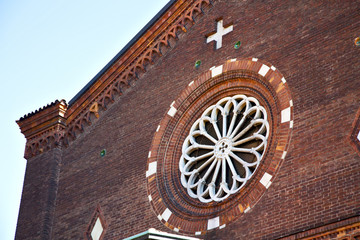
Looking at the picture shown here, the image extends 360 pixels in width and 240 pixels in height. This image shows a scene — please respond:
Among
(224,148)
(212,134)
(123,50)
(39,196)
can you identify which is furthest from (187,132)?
(39,196)

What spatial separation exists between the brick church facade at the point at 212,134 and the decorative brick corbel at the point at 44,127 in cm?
3

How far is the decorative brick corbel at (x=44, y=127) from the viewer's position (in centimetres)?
2108

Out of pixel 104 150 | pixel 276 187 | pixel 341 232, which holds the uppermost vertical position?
pixel 104 150

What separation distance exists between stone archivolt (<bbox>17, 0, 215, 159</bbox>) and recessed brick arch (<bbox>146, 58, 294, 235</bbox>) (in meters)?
2.02

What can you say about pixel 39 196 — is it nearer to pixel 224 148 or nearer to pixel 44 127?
pixel 44 127

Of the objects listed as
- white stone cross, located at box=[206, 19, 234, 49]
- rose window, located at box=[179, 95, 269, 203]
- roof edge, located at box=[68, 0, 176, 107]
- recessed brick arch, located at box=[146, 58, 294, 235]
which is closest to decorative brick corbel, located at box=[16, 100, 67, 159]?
roof edge, located at box=[68, 0, 176, 107]

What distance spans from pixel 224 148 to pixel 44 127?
597 cm

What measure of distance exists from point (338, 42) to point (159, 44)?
5650 mm

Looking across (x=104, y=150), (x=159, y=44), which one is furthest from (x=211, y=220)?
(x=159, y=44)

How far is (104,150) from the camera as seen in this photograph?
19953 mm

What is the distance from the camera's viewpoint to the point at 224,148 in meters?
17.7

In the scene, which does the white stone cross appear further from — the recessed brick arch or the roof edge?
the roof edge

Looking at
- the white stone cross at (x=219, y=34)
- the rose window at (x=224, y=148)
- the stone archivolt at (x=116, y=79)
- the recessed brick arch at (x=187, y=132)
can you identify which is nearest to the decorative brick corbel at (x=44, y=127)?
the stone archivolt at (x=116, y=79)

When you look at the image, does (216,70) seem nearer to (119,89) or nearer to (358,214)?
(119,89)
